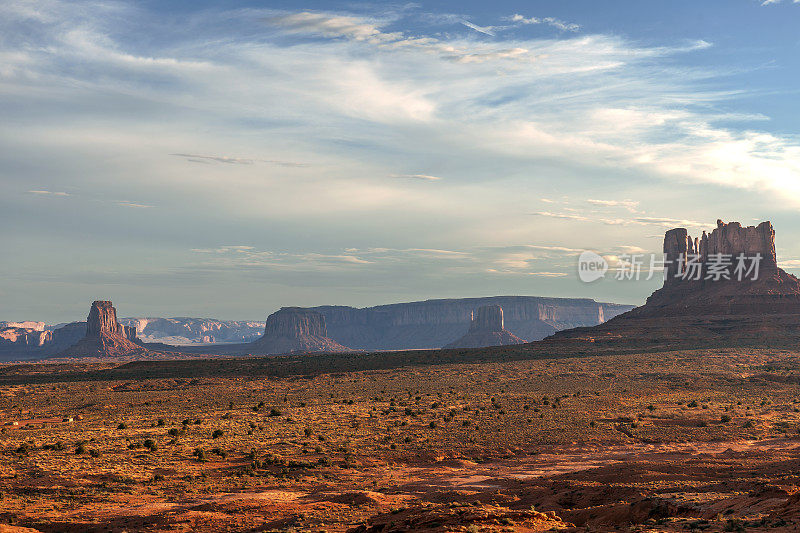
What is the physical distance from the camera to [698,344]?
10644 centimetres

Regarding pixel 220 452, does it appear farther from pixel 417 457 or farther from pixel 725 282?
pixel 725 282

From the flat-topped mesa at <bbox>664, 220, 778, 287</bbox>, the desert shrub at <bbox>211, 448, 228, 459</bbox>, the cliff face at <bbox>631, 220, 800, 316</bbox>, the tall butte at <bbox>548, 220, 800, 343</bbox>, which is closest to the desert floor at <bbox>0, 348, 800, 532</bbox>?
the desert shrub at <bbox>211, 448, 228, 459</bbox>

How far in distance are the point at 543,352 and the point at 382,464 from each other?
7801cm

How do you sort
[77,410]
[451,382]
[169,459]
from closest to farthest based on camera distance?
[169,459]
[77,410]
[451,382]

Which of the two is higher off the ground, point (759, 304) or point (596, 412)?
point (759, 304)

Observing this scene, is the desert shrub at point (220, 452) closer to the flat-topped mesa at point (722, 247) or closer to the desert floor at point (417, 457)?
the desert floor at point (417, 457)

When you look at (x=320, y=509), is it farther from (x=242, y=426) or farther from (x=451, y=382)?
(x=451, y=382)

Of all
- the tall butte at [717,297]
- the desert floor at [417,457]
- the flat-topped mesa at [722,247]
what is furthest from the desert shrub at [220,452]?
the flat-topped mesa at [722,247]

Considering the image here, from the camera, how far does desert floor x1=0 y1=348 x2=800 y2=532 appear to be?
23.4m

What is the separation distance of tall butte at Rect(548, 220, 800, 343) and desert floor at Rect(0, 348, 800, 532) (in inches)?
1757

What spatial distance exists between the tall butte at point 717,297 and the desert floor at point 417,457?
1757 inches

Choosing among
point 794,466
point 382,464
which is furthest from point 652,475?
point 382,464

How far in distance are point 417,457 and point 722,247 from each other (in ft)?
429

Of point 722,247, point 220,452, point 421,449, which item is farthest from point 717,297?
point 220,452
